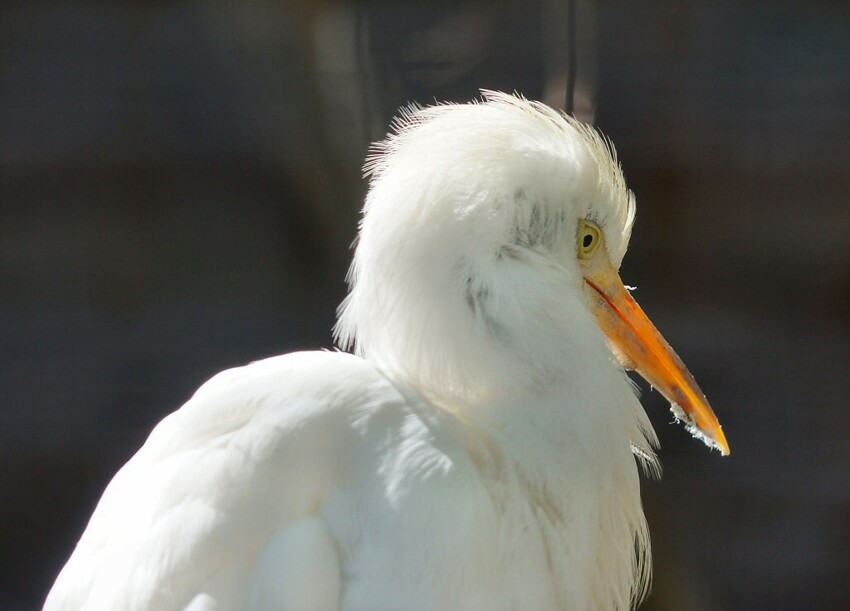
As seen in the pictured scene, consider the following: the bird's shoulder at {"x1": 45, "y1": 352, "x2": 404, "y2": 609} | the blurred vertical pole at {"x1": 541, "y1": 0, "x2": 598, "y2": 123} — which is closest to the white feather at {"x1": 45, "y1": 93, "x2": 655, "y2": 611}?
the bird's shoulder at {"x1": 45, "y1": 352, "x2": 404, "y2": 609}

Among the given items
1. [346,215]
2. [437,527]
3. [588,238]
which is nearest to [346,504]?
[437,527]

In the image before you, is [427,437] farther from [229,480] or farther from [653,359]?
[653,359]

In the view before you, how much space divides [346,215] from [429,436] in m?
1.03

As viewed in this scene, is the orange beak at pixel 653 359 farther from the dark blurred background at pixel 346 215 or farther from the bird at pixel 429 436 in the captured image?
the dark blurred background at pixel 346 215

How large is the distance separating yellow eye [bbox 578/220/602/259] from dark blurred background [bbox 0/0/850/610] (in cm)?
75

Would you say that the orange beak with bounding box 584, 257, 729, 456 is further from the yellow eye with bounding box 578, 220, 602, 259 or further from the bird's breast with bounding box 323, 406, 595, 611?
the bird's breast with bounding box 323, 406, 595, 611

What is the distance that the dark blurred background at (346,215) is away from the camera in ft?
6.02

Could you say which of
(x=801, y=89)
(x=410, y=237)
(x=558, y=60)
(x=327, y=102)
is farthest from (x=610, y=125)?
(x=410, y=237)

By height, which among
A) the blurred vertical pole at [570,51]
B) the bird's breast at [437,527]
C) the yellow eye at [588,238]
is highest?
the blurred vertical pole at [570,51]

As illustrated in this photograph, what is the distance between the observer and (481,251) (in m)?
1.01

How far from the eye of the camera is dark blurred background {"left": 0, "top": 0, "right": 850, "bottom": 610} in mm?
1836

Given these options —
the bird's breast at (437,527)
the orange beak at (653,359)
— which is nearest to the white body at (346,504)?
the bird's breast at (437,527)

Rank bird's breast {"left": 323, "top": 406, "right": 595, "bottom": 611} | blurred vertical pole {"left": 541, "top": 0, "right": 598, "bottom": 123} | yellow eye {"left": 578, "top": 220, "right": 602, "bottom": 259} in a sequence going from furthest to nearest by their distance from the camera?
blurred vertical pole {"left": 541, "top": 0, "right": 598, "bottom": 123}
yellow eye {"left": 578, "top": 220, "right": 602, "bottom": 259}
bird's breast {"left": 323, "top": 406, "right": 595, "bottom": 611}

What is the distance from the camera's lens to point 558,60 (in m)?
1.82
